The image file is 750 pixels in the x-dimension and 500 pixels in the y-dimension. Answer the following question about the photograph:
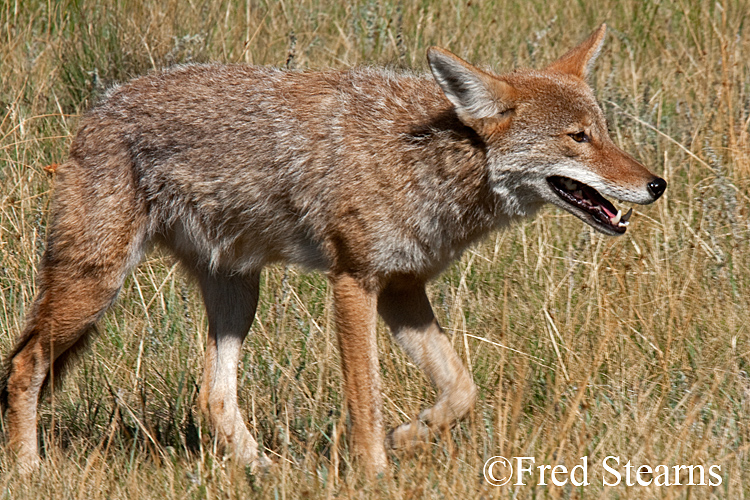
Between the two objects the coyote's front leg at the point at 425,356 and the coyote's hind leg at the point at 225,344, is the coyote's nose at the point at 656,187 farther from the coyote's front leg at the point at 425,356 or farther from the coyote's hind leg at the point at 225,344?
the coyote's hind leg at the point at 225,344

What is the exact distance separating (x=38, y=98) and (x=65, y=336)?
121 inches

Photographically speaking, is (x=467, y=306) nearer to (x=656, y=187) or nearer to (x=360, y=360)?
(x=360, y=360)

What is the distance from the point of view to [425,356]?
4.48 meters

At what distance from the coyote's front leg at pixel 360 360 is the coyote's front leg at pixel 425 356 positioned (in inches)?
7.6

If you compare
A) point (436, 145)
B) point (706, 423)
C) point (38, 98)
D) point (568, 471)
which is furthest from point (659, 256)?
point (38, 98)

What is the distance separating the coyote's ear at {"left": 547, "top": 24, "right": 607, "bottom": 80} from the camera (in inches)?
184

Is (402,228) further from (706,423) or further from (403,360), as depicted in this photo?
(706,423)

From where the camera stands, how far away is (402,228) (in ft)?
13.9

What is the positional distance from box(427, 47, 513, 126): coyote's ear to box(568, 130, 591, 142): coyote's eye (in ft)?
1.00

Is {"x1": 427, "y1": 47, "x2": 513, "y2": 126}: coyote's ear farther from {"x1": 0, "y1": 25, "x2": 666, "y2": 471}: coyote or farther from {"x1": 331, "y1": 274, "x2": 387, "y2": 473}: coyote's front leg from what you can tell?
{"x1": 331, "y1": 274, "x2": 387, "y2": 473}: coyote's front leg

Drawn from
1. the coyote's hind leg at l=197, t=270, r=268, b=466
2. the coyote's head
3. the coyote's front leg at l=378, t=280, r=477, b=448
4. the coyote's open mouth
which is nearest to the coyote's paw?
the coyote's front leg at l=378, t=280, r=477, b=448

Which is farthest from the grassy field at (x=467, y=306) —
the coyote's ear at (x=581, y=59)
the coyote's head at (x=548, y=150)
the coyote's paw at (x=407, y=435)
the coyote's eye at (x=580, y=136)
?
the coyote's ear at (x=581, y=59)

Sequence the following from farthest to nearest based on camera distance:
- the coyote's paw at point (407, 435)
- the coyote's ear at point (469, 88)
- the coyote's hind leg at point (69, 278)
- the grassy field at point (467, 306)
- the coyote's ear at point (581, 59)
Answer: the coyote's ear at point (581, 59) → the coyote's hind leg at point (69, 278) → the coyote's paw at point (407, 435) → the coyote's ear at point (469, 88) → the grassy field at point (467, 306)

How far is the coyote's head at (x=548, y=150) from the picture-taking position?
162 inches
